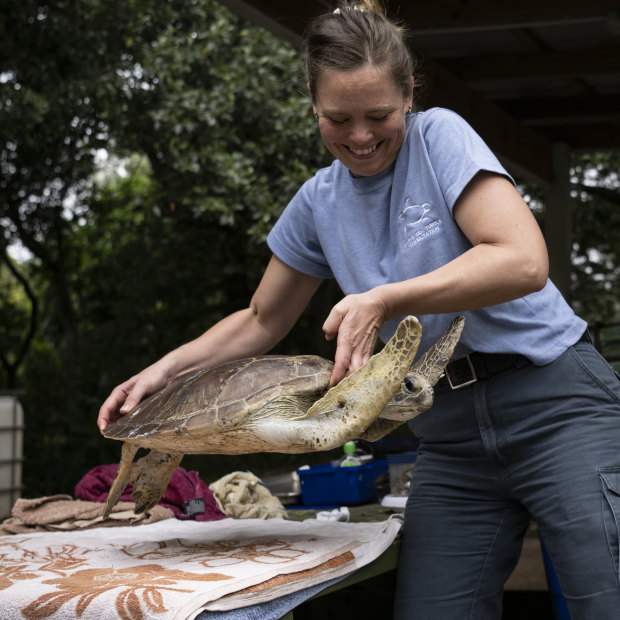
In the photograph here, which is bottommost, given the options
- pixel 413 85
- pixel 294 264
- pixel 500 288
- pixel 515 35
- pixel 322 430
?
pixel 322 430

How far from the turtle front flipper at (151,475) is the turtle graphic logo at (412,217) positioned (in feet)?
2.85

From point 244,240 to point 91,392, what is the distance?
9.18ft

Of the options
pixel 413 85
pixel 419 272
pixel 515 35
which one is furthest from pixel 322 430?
pixel 515 35

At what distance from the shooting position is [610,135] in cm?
538

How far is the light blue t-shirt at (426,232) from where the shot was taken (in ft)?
5.48

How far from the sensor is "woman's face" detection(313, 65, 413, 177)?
5.27ft

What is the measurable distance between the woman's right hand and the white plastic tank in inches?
136

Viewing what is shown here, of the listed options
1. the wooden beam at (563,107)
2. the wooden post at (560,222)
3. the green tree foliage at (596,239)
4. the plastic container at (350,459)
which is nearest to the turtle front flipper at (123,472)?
the plastic container at (350,459)

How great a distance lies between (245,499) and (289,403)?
1087 millimetres

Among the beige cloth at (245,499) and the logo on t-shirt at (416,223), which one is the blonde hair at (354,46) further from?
the beige cloth at (245,499)

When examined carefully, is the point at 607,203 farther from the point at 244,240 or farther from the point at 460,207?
the point at 460,207

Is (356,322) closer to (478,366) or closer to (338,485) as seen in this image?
(478,366)

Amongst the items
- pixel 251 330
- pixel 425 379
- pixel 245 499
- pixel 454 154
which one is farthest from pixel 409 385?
pixel 245 499

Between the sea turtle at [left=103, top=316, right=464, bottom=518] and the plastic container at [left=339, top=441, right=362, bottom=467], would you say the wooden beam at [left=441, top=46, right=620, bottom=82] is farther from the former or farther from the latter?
the sea turtle at [left=103, top=316, right=464, bottom=518]
